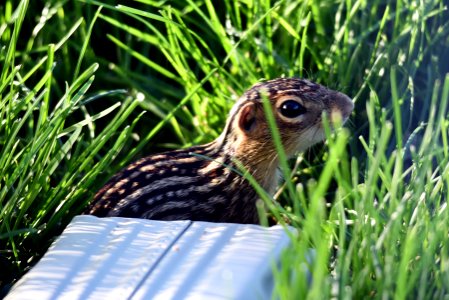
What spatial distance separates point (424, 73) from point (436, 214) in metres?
1.18

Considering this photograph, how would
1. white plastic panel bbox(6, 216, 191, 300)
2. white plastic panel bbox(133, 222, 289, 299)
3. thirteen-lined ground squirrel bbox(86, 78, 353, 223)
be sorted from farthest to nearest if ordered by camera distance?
thirteen-lined ground squirrel bbox(86, 78, 353, 223) → white plastic panel bbox(6, 216, 191, 300) → white plastic panel bbox(133, 222, 289, 299)

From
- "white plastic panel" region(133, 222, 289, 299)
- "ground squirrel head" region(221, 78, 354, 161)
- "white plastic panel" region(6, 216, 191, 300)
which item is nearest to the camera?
"white plastic panel" region(133, 222, 289, 299)

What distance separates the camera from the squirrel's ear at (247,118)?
3197 mm

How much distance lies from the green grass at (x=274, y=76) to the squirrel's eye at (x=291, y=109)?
184mm

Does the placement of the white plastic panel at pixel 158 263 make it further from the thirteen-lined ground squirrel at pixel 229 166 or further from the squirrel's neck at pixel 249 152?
the squirrel's neck at pixel 249 152

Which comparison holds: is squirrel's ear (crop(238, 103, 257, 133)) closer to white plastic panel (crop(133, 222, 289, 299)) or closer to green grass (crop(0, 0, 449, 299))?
green grass (crop(0, 0, 449, 299))

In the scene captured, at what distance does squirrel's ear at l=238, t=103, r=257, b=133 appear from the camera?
3.20m

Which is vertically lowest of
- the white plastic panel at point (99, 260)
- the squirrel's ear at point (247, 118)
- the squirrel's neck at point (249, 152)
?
the squirrel's neck at point (249, 152)

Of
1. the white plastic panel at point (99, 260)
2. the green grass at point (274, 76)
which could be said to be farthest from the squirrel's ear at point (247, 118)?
the white plastic panel at point (99, 260)

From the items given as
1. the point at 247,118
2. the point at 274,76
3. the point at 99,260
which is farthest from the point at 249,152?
the point at 99,260

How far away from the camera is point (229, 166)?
122 inches

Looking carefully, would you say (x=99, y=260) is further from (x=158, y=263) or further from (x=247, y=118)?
(x=247, y=118)

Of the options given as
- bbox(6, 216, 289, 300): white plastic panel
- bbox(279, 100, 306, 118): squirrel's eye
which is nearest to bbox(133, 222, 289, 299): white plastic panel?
bbox(6, 216, 289, 300): white plastic panel

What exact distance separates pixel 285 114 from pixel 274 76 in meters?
0.36
